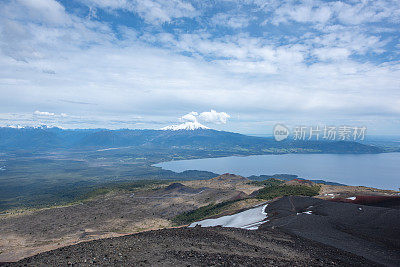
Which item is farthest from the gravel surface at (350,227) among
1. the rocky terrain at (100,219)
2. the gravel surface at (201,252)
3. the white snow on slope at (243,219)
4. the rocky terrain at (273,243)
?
the rocky terrain at (100,219)

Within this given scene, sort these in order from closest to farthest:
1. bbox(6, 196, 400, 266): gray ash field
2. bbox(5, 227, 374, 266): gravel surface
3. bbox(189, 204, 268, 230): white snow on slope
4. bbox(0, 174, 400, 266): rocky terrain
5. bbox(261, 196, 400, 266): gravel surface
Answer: bbox(5, 227, 374, 266): gravel surface
bbox(6, 196, 400, 266): gray ash field
bbox(0, 174, 400, 266): rocky terrain
bbox(261, 196, 400, 266): gravel surface
bbox(189, 204, 268, 230): white snow on slope

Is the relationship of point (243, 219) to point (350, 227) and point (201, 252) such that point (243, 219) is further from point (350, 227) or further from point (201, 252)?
point (201, 252)

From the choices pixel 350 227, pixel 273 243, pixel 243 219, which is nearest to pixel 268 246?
pixel 273 243

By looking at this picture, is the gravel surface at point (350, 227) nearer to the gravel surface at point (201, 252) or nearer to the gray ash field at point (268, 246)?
the gray ash field at point (268, 246)

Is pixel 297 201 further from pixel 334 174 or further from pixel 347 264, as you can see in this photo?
pixel 334 174

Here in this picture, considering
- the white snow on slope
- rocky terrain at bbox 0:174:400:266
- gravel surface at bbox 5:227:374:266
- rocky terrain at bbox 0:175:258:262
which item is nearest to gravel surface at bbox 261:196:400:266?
rocky terrain at bbox 0:174:400:266

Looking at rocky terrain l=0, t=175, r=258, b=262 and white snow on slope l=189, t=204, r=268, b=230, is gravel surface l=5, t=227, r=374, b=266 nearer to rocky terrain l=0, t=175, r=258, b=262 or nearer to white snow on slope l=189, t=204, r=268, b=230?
white snow on slope l=189, t=204, r=268, b=230

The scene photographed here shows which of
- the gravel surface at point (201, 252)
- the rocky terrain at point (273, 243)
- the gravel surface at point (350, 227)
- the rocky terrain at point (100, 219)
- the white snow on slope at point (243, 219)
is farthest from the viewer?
the rocky terrain at point (100, 219)

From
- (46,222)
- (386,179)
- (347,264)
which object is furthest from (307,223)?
(386,179)
